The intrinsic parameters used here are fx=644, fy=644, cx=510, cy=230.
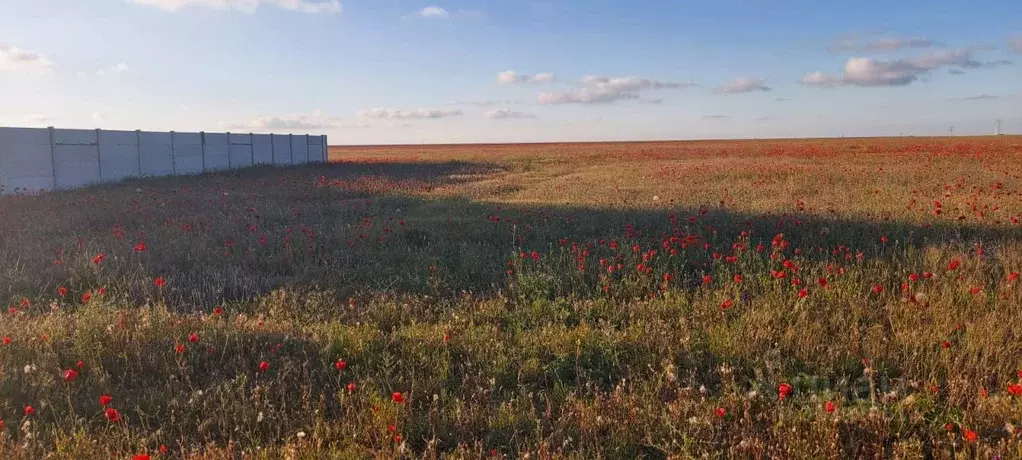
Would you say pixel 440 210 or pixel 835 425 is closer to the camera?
pixel 835 425

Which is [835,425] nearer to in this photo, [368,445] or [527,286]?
[368,445]

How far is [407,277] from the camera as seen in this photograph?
6.65 meters

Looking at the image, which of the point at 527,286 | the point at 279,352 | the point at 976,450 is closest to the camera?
the point at 976,450

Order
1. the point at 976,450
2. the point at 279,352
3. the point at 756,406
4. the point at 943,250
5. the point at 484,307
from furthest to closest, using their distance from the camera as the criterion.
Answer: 1. the point at 943,250
2. the point at 484,307
3. the point at 279,352
4. the point at 756,406
5. the point at 976,450

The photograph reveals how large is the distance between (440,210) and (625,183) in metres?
8.13

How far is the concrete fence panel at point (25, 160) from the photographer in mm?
18359

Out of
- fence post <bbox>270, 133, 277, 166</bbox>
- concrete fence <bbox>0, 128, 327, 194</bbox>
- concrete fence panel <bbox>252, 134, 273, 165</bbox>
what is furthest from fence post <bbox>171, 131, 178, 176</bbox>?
fence post <bbox>270, 133, 277, 166</bbox>

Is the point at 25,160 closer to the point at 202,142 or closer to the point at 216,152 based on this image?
the point at 202,142

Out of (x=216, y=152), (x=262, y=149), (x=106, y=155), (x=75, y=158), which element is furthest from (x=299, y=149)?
(x=75, y=158)

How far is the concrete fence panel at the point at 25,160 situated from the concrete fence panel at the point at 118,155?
2183 mm

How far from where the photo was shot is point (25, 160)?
19.0 metres

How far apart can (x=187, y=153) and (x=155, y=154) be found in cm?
193

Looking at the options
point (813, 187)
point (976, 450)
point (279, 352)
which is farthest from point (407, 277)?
point (813, 187)

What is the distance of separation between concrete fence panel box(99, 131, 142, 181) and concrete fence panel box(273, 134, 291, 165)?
394 inches
